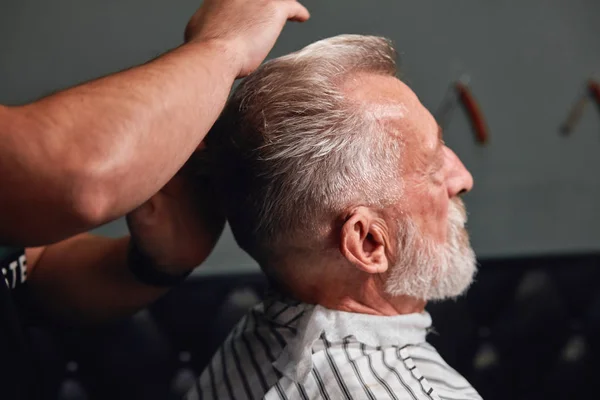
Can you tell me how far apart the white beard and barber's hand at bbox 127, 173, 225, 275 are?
32cm

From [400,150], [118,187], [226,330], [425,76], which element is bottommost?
[226,330]

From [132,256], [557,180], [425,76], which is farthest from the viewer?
[557,180]

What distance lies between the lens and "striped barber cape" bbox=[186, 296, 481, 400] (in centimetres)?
102

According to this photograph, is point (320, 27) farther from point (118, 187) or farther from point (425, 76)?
point (118, 187)

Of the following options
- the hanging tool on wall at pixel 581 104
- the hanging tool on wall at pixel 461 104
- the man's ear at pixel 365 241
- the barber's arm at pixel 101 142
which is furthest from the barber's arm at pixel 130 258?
the hanging tool on wall at pixel 581 104

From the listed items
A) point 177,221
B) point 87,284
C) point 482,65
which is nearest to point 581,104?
point 482,65

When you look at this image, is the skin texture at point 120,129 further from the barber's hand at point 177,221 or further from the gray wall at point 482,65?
the gray wall at point 482,65

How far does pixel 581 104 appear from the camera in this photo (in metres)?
2.06

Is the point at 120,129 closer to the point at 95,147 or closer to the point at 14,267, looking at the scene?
the point at 95,147

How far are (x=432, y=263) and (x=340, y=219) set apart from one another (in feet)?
0.64

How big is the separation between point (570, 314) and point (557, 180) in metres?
0.46

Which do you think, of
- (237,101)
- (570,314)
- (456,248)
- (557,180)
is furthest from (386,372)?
(557,180)

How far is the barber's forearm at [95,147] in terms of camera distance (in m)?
0.69

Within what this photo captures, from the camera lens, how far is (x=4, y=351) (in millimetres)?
940
